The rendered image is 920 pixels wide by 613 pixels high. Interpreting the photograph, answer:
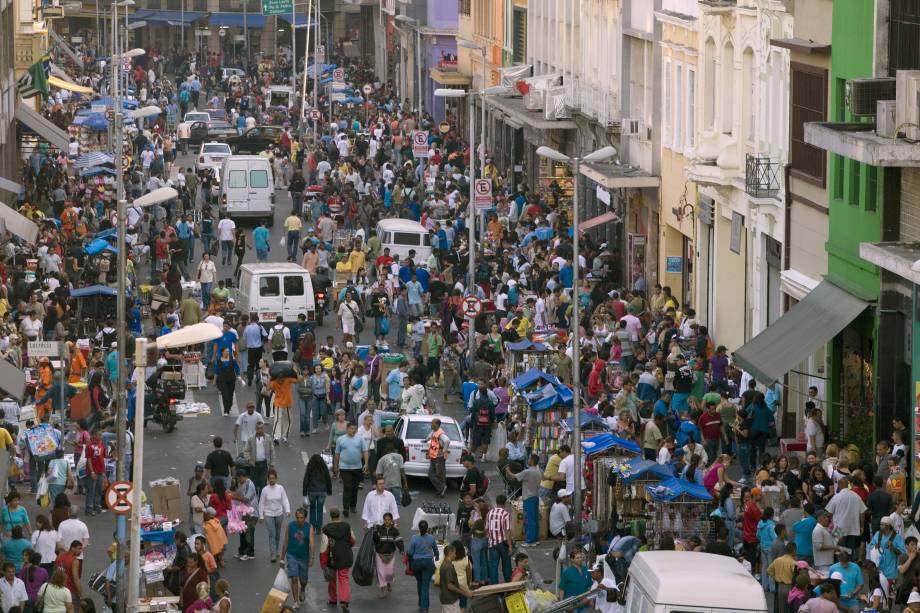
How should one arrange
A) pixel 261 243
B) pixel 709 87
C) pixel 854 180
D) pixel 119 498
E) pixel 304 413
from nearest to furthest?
pixel 119 498
pixel 854 180
pixel 304 413
pixel 709 87
pixel 261 243

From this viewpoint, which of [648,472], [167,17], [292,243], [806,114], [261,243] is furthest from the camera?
[167,17]

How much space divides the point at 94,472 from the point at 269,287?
1412 centimetres

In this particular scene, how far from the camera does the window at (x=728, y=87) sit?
3819 centimetres

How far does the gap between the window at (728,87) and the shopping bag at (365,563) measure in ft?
51.5

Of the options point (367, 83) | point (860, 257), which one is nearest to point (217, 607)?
point (860, 257)

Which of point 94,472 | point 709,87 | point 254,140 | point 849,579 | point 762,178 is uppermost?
point 709,87

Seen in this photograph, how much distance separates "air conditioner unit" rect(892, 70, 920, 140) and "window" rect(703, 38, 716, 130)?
1269cm

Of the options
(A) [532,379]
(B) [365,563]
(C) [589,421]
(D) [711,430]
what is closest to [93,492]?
(B) [365,563]

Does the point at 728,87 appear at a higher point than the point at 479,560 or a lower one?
higher

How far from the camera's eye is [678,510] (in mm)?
24906

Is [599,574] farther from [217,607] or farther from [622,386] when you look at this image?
[622,386]

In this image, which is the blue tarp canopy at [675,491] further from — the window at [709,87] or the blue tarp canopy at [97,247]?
the blue tarp canopy at [97,247]

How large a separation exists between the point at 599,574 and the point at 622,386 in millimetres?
9641

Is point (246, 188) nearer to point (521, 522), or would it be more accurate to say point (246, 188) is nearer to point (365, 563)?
point (521, 522)
